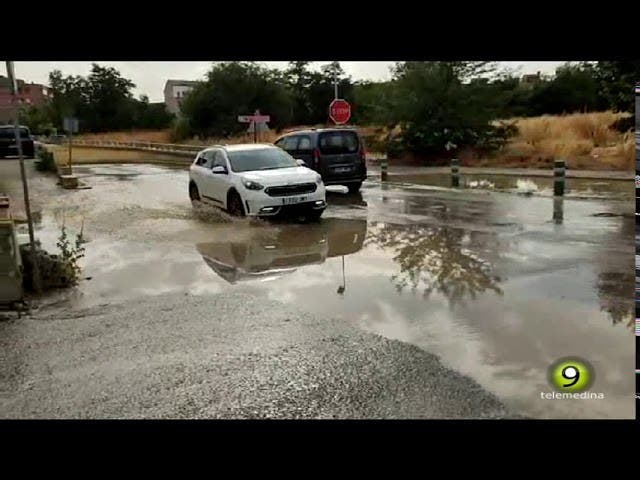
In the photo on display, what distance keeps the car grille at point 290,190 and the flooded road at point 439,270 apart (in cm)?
53

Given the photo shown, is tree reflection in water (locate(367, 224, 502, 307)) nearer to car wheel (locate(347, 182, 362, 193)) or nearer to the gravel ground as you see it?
the gravel ground

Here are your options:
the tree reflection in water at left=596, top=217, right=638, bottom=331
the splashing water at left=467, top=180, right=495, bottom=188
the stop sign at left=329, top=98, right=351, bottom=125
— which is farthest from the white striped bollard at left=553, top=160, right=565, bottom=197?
the stop sign at left=329, top=98, right=351, bottom=125

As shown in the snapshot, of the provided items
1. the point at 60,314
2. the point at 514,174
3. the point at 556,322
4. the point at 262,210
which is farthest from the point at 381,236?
the point at 514,174

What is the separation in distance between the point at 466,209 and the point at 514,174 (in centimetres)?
766

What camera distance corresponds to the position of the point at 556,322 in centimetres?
496

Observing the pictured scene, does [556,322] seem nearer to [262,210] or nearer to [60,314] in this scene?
[60,314]

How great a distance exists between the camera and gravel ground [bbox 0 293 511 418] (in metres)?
3.66

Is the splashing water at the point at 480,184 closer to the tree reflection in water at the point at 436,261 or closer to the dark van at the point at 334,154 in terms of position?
the dark van at the point at 334,154

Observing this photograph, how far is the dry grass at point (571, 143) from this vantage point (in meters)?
18.1

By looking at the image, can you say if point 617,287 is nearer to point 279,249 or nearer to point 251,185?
point 279,249

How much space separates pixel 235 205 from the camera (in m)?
10.6

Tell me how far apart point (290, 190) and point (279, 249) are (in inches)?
86.5

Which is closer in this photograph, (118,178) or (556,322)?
(556,322)

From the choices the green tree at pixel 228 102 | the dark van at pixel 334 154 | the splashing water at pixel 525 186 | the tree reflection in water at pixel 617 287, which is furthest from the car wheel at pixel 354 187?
the tree reflection in water at pixel 617 287
